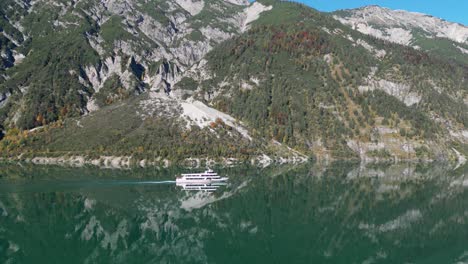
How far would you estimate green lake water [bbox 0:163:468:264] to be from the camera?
56988 mm

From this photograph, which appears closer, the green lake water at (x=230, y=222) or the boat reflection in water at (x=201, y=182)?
the green lake water at (x=230, y=222)

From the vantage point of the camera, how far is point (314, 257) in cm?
5559

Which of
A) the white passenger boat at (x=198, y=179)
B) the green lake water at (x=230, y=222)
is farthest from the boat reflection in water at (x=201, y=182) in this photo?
the green lake water at (x=230, y=222)

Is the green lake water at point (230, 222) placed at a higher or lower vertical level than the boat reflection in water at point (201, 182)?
higher

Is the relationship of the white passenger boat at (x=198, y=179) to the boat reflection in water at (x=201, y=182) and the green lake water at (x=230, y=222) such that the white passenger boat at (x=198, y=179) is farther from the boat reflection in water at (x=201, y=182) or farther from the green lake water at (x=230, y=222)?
the green lake water at (x=230, y=222)

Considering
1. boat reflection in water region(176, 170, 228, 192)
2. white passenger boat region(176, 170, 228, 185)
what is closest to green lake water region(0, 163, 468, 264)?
boat reflection in water region(176, 170, 228, 192)

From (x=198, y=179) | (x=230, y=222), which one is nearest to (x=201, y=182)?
(x=198, y=179)

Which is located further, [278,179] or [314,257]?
[278,179]

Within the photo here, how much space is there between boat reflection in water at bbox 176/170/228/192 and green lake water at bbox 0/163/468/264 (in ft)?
9.70

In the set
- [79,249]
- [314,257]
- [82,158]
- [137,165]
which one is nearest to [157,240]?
[79,249]

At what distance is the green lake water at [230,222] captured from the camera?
56988 mm

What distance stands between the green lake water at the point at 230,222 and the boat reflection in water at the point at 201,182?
296 centimetres

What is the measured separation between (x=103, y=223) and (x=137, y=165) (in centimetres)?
10034

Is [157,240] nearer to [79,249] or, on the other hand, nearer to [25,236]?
[79,249]
